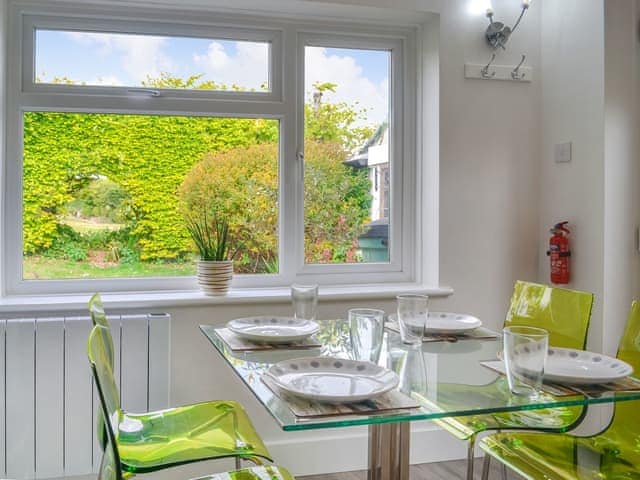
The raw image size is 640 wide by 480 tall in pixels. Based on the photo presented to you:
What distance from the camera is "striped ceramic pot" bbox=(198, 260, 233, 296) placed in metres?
2.54

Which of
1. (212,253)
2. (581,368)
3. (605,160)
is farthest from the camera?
(212,253)

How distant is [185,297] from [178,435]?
812 mm

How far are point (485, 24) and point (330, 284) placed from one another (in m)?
1.38

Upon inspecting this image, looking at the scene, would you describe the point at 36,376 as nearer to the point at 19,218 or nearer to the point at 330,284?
the point at 19,218

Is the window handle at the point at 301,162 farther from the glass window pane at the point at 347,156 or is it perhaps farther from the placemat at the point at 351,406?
the placemat at the point at 351,406

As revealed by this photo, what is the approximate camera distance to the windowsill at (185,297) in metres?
2.36

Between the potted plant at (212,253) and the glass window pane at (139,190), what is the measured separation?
5cm

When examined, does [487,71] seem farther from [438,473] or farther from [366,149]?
[438,473]

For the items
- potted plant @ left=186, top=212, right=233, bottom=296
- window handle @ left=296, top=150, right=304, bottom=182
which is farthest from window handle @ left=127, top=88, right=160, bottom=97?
window handle @ left=296, top=150, right=304, bottom=182

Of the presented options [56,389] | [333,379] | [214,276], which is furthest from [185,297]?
[333,379]

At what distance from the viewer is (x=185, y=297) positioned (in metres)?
2.51

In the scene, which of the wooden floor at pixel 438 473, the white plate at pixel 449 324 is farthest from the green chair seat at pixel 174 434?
the wooden floor at pixel 438 473

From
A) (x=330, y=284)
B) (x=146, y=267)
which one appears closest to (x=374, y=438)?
(x=330, y=284)

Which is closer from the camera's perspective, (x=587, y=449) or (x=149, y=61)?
(x=587, y=449)
